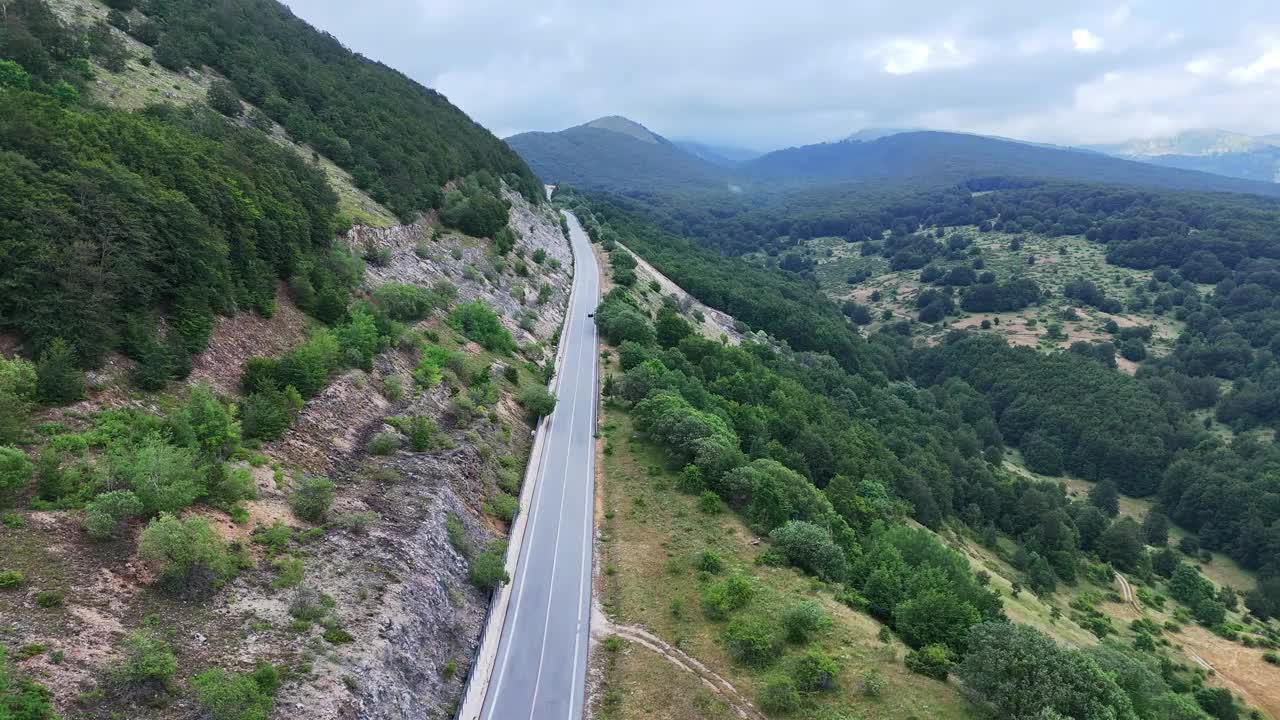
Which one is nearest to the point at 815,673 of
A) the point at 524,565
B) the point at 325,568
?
the point at 524,565

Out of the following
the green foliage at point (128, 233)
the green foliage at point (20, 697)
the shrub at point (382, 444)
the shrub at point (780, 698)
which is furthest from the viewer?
the shrub at point (382, 444)

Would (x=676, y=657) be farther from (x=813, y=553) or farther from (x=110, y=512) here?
(x=110, y=512)

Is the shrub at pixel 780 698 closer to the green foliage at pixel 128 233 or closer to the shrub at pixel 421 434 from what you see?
the shrub at pixel 421 434

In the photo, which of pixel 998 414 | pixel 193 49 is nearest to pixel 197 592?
pixel 193 49

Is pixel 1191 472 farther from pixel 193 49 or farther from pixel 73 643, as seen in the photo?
pixel 193 49

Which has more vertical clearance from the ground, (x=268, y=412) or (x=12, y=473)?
(x=12, y=473)

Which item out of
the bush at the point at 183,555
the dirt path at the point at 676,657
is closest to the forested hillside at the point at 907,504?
the dirt path at the point at 676,657

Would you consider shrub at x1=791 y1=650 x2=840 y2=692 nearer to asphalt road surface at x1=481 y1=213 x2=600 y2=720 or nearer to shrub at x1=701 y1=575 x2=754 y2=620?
shrub at x1=701 y1=575 x2=754 y2=620

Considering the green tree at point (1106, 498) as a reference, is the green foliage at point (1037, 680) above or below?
above
